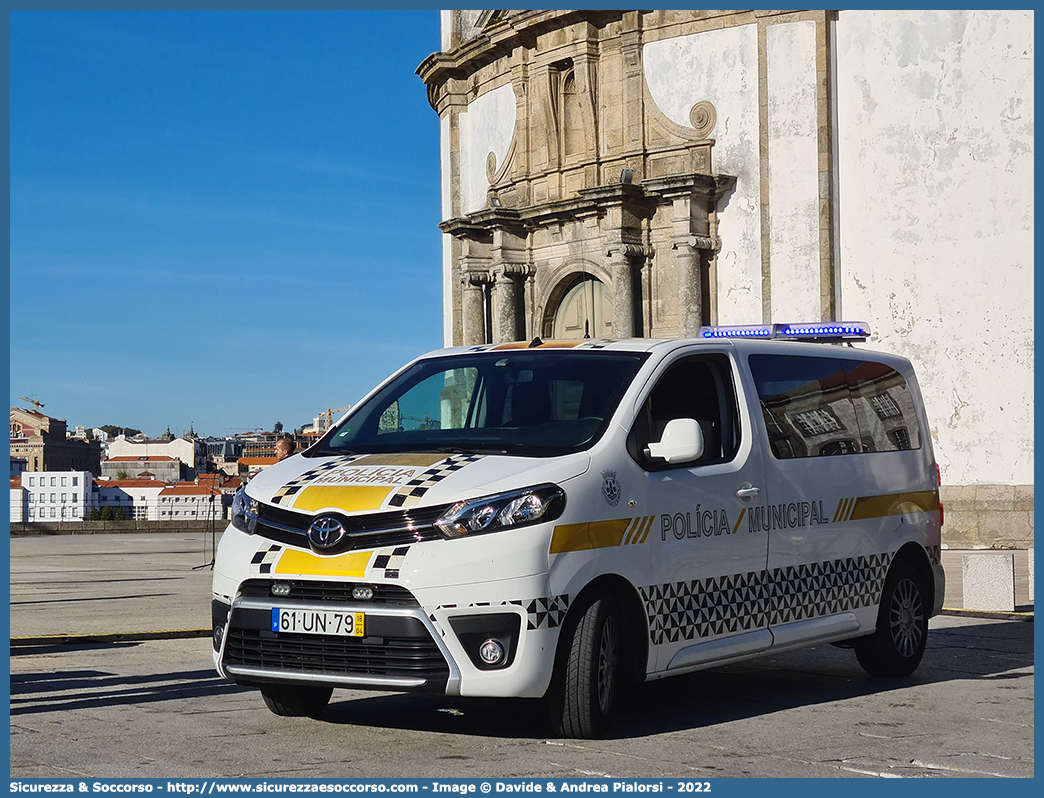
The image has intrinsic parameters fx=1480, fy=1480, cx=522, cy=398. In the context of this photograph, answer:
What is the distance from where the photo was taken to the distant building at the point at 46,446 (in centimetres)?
17362

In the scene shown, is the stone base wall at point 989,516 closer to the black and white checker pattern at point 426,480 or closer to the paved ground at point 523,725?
the paved ground at point 523,725

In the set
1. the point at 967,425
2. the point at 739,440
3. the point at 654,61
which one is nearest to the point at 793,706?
the point at 739,440

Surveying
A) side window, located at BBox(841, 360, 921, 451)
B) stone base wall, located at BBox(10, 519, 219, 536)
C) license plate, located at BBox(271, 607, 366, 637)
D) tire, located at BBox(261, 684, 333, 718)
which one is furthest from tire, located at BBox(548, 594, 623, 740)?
stone base wall, located at BBox(10, 519, 219, 536)

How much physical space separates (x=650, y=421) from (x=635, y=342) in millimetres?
668

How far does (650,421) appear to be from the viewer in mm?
7652

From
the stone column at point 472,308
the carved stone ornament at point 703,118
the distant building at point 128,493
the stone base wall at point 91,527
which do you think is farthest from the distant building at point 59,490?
the carved stone ornament at point 703,118

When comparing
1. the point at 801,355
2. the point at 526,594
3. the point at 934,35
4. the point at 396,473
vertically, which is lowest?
the point at 526,594

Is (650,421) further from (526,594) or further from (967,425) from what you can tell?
(967,425)

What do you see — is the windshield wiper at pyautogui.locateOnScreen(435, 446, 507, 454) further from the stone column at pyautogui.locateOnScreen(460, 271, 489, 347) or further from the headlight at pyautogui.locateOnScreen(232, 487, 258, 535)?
the stone column at pyautogui.locateOnScreen(460, 271, 489, 347)

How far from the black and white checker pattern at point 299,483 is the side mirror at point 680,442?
5.03 feet

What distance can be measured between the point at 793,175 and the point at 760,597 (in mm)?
18336

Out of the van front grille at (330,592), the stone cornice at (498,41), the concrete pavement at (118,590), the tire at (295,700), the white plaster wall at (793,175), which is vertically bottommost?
the concrete pavement at (118,590)

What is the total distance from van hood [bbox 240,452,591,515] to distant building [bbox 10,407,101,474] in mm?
171022

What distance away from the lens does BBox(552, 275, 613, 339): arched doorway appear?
93.0ft
